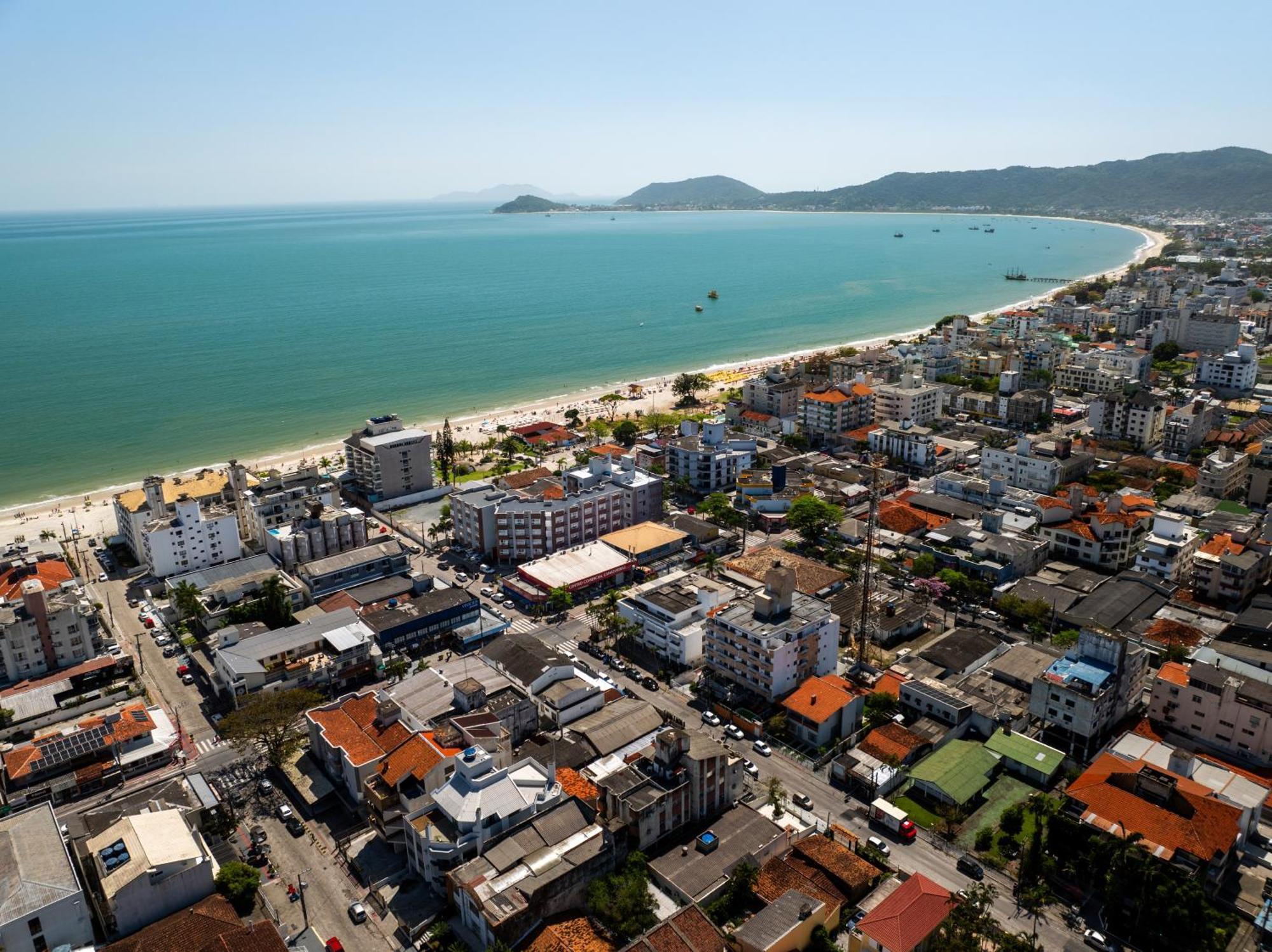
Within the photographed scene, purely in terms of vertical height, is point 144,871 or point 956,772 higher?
point 144,871

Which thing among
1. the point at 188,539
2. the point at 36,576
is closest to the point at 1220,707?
the point at 188,539

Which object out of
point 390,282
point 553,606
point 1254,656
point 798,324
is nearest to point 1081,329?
point 798,324

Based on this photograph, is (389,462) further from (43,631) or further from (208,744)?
(208,744)

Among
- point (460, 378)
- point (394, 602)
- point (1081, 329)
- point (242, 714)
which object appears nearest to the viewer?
point (242, 714)

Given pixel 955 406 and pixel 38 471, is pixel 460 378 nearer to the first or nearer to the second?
pixel 38 471

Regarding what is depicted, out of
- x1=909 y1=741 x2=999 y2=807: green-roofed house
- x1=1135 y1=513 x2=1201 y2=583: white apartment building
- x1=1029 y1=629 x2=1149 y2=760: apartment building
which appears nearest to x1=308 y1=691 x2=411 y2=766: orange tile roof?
x1=909 y1=741 x2=999 y2=807: green-roofed house

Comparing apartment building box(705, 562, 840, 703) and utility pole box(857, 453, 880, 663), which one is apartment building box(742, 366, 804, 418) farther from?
apartment building box(705, 562, 840, 703)
